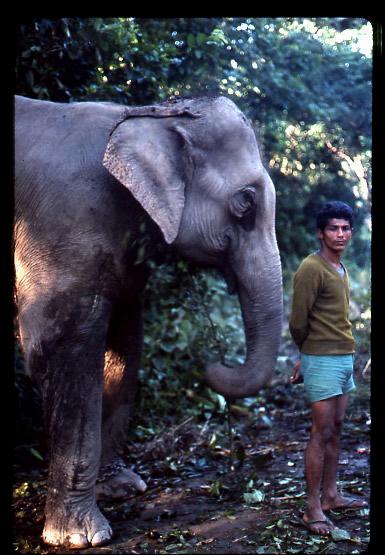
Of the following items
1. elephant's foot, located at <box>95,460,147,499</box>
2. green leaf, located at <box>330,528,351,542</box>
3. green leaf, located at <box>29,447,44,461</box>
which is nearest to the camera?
green leaf, located at <box>330,528,351,542</box>

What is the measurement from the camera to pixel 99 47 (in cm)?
464

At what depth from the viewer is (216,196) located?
3.22 meters

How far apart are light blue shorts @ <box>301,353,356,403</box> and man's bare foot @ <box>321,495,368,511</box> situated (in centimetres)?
57

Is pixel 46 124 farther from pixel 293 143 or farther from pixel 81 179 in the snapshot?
pixel 293 143

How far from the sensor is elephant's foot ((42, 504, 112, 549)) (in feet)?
10.0

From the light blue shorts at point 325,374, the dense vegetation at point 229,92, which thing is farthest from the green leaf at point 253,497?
the dense vegetation at point 229,92

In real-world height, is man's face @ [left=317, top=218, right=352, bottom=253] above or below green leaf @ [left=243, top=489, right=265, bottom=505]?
above

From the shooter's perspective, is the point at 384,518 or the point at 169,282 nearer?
the point at 384,518

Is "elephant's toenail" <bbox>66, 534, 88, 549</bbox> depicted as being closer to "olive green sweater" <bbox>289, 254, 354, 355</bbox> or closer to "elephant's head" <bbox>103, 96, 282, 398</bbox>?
"elephant's head" <bbox>103, 96, 282, 398</bbox>

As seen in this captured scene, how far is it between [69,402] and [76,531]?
0.56m

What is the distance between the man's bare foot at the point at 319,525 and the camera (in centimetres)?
301

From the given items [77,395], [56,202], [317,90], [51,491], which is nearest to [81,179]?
[56,202]

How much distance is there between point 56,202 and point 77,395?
2.85 ft

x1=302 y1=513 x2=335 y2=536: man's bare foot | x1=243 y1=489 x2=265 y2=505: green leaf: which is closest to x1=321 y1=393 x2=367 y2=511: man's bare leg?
x1=302 y1=513 x2=335 y2=536: man's bare foot
